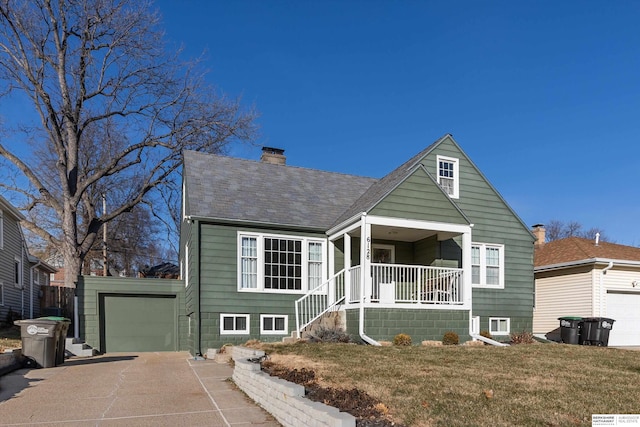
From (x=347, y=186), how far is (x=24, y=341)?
10826 mm

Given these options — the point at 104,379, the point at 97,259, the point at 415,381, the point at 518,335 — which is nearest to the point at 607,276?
the point at 518,335

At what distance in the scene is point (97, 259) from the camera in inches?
1332

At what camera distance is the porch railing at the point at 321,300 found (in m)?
13.4

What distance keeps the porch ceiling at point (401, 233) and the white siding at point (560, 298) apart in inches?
268

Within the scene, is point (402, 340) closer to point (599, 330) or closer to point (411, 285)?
point (411, 285)

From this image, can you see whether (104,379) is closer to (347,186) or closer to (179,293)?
(179,293)

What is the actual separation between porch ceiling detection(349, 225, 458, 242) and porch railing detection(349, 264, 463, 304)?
109 cm

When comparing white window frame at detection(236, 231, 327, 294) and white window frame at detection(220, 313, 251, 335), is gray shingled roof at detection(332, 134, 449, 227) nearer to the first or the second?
white window frame at detection(236, 231, 327, 294)

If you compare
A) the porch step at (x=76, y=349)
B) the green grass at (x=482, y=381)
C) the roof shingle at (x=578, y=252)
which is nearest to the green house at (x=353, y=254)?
the green grass at (x=482, y=381)

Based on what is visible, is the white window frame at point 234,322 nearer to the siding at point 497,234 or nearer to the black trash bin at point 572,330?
the siding at point 497,234

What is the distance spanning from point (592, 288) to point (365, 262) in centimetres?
1012

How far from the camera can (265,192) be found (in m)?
14.8

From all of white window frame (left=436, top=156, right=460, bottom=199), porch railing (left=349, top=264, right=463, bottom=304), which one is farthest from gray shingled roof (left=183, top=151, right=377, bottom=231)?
white window frame (left=436, top=156, right=460, bottom=199)

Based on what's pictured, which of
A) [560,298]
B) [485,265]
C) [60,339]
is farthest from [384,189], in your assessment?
[560,298]
